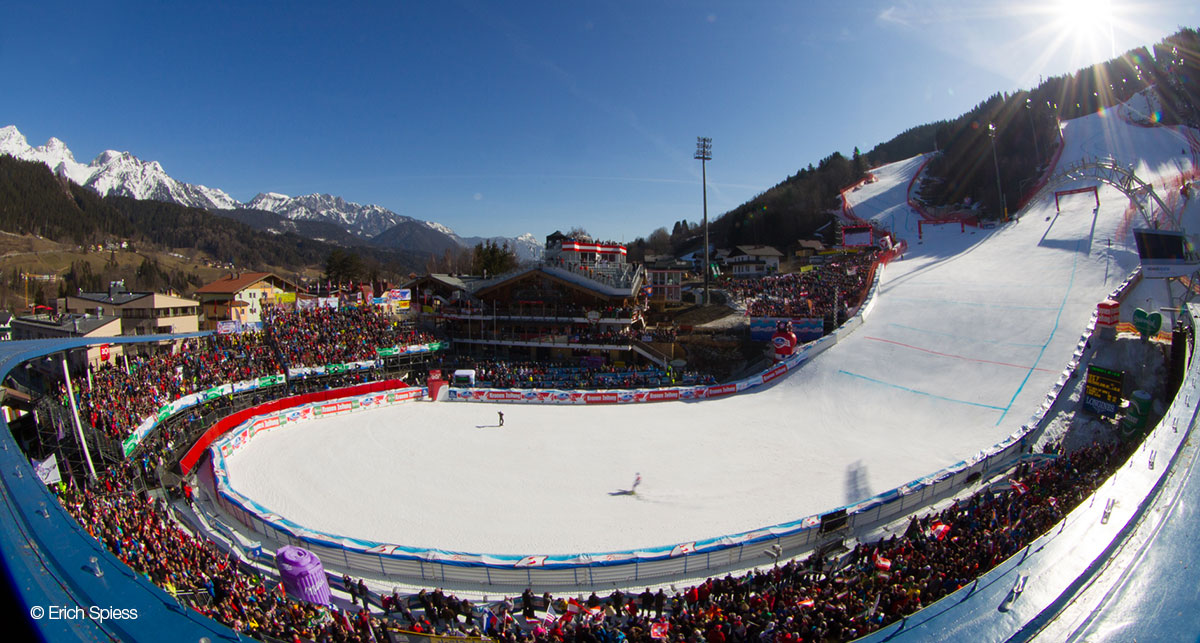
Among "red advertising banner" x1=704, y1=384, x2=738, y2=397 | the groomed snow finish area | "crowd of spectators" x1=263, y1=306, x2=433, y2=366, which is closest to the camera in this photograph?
the groomed snow finish area

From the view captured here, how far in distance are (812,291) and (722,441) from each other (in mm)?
20771

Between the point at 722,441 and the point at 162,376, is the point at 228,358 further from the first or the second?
the point at 722,441

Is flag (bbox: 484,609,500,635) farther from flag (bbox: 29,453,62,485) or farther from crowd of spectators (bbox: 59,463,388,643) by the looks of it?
flag (bbox: 29,453,62,485)

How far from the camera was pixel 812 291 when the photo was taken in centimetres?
3628

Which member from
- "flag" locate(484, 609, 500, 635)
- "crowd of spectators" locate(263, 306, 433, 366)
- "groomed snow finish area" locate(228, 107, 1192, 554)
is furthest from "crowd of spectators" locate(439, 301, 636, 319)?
"flag" locate(484, 609, 500, 635)

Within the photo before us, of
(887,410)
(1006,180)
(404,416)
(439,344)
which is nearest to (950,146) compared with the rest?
(1006,180)

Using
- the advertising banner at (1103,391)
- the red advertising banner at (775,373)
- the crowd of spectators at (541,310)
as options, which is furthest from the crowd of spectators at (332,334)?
the advertising banner at (1103,391)

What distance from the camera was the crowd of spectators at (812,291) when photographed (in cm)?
3288

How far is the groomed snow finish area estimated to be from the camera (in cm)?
1373

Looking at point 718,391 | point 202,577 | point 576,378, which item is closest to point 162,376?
point 202,577

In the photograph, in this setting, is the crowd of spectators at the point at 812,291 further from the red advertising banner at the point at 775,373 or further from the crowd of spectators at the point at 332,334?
the crowd of spectators at the point at 332,334

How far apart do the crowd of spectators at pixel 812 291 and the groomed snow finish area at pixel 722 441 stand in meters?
3.16

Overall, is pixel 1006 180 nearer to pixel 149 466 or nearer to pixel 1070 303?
pixel 1070 303

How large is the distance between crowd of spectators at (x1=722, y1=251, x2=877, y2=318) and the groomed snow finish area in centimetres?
316
